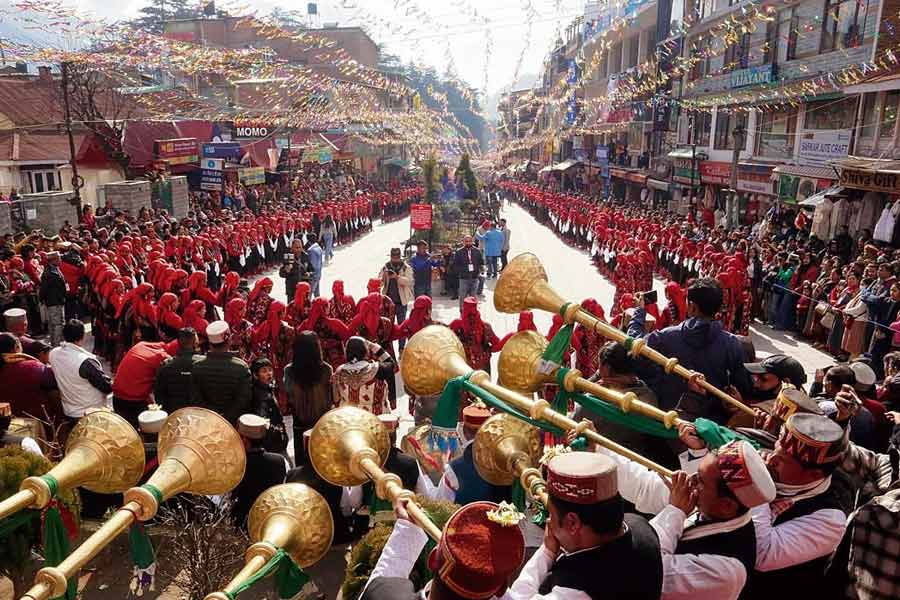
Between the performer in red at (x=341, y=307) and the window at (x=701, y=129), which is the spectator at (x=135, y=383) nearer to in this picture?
the performer in red at (x=341, y=307)

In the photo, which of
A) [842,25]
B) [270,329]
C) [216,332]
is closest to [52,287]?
[270,329]

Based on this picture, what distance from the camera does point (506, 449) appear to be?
282 centimetres

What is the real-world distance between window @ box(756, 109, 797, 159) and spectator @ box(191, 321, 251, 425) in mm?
20284

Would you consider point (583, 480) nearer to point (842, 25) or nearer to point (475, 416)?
point (475, 416)

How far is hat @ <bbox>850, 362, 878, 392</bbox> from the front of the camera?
4438mm

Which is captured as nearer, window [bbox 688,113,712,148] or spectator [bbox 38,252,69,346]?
spectator [bbox 38,252,69,346]

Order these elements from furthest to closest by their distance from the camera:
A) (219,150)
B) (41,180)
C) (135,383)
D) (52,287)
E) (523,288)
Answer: (219,150) < (41,180) < (52,287) < (135,383) < (523,288)

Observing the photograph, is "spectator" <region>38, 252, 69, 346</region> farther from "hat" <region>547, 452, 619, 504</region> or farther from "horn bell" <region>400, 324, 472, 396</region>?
"hat" <region>547, 452, 619, 504</region>

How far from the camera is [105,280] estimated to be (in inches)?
368

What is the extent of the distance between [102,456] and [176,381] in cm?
254

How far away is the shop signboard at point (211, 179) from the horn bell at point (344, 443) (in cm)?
2122

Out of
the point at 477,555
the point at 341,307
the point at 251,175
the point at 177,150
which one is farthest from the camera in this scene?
the point at 251,175

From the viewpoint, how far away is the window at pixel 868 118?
52.0 ft

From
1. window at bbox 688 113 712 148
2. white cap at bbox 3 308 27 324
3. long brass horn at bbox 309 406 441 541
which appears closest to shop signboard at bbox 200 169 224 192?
white cap at bbox 3 308 27 324
